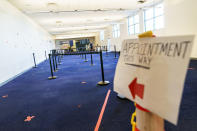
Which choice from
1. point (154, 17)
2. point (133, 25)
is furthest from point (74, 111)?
point (133, 25)

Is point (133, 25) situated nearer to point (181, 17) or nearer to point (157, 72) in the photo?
point (181, 17)

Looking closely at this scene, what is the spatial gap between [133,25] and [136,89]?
11.6 metres

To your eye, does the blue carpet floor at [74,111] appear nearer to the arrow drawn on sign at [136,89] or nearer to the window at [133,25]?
the arrow drawn on sign at [136,89]

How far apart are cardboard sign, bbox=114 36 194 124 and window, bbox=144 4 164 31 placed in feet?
27.6

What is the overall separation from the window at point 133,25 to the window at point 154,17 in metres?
1.04

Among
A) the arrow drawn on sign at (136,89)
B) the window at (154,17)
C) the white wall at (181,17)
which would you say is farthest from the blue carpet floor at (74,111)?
the window at (154,17)

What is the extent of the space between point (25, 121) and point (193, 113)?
2.30 meters

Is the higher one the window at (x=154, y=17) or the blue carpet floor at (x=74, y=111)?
the window at (x=154, y=17)

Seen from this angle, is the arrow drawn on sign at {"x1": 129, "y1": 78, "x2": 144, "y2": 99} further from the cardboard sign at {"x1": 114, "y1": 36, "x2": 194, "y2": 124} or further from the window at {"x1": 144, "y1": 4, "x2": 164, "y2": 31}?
the window at {"x1": 144, "y1": 4, "x2": 164, "y2": 31}

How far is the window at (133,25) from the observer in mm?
10734

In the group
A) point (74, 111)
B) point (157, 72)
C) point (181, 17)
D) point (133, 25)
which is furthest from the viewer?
Answer: point (133, 25)

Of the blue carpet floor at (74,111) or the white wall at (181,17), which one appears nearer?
the blue carpet floor at (74,111)

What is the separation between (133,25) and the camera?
11359 mm

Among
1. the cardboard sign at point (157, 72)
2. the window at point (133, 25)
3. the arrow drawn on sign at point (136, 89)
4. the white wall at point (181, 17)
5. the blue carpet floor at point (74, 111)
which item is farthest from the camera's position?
the window at point (133, 25)
